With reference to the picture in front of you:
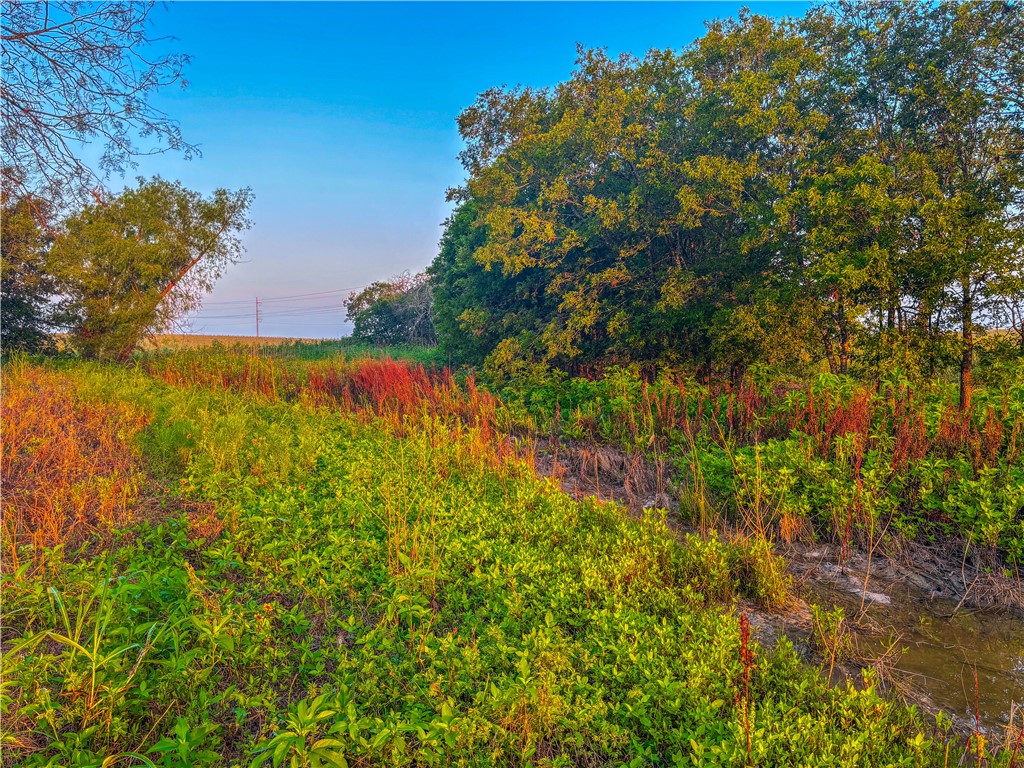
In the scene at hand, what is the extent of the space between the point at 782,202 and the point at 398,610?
9.06 meters

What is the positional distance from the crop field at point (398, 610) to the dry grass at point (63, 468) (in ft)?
0.11

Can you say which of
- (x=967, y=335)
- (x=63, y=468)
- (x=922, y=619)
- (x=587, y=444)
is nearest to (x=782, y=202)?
(x=967, y=335)

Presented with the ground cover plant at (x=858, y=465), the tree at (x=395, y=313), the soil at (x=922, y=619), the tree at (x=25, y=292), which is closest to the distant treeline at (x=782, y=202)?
the ground cover plant at (x=858, y=465)

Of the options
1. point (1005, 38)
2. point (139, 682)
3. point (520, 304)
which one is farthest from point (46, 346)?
point (1005, 38)

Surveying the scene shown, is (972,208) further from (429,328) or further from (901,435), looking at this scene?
(429,328)

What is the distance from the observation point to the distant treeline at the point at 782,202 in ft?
25.5

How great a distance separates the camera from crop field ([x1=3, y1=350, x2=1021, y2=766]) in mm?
2189

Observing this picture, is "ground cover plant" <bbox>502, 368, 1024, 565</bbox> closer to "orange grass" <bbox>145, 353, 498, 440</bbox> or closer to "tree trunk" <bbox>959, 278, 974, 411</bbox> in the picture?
"tree trunk" <bbox>959, 278, 974, 411</bbox>

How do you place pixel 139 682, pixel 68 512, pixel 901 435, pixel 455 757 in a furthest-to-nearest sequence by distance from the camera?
pixel 901 435 < pixel 68 512 < pixel 139 682 < pixel 455 757

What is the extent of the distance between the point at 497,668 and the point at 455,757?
57 centimetres

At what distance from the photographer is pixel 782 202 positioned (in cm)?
887

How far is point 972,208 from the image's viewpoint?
7.41 metres

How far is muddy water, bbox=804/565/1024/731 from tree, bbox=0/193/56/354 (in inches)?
649

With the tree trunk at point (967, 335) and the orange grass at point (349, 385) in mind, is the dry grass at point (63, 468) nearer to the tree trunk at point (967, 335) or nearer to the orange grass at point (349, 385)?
the orange grass at point (349, 385)
